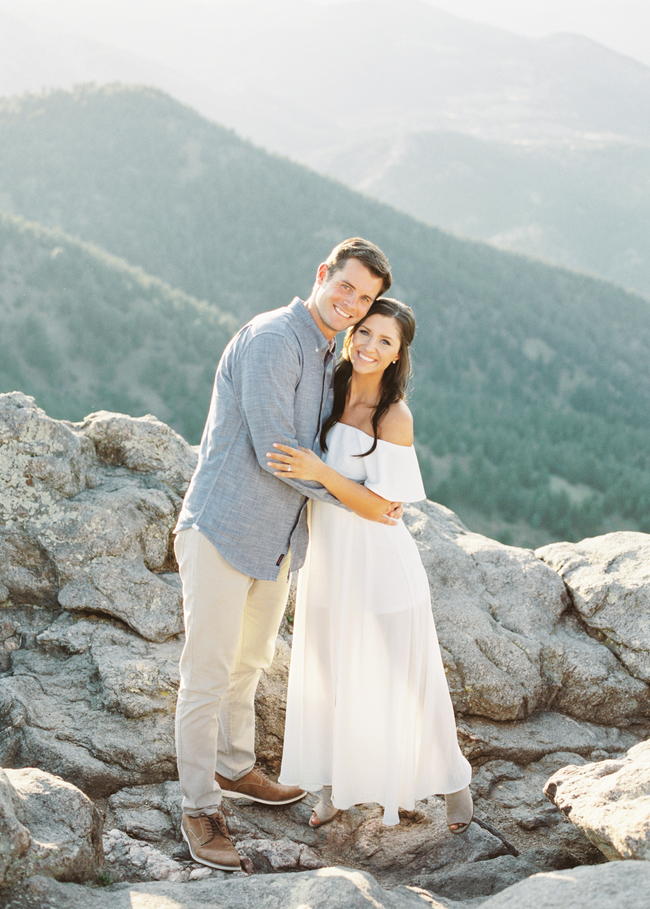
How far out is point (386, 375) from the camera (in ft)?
10.3

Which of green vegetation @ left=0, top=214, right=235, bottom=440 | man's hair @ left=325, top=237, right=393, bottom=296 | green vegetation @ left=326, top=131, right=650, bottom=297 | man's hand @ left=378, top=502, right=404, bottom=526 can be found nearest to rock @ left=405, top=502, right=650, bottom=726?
man's hand @ left=378, top=502, right=404, bottom=526

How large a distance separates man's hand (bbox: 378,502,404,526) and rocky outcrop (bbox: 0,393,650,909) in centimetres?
123

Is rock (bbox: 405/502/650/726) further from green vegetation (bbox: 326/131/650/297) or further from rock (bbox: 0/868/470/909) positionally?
green vegetation (bbox: 326/131/650/297)

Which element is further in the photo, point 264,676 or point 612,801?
point 264,676

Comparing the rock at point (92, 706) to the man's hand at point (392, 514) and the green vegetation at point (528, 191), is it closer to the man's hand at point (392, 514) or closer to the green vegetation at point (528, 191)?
the man's hand at point (392, 514)

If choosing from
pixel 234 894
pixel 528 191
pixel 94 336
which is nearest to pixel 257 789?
pixel 234 894

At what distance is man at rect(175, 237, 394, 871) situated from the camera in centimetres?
279

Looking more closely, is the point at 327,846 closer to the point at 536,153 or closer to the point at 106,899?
the point at 106,899

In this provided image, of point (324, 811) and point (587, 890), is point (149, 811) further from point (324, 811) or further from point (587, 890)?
point (587, 890)

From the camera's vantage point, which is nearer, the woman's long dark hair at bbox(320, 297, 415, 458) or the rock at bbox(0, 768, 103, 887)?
the rock at bbox(0, 768, 103, 887)

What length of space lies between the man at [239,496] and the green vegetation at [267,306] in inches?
672

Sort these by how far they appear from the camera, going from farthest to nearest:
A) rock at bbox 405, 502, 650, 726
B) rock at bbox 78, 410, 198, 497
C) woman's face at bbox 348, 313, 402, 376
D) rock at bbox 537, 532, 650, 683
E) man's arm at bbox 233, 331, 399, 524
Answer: rock at bbox 78, 410, 198, 497
rock at bbox 537, 532, 650, 683
rock at bbox 405, 502, 650, 726
woman's face at bbox 348, 313, 402, 376
man's arm at bbox 233, 331, 399, 524

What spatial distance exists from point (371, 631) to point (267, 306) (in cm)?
3857

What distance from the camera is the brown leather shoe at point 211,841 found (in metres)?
2.86
